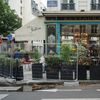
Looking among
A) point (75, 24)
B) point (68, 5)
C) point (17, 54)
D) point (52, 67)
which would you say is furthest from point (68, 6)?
point (52, 67)

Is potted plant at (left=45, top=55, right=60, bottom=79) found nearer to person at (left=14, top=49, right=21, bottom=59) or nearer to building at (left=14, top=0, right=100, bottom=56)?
person at (left=14, top=49, right=21, bottom=59)

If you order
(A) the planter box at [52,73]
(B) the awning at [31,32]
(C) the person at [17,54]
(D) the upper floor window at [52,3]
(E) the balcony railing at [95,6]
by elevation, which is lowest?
(A) the planter box at [52,73]

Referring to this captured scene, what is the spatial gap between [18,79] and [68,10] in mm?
12061

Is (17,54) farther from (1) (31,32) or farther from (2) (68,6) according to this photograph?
(2) (68,6)

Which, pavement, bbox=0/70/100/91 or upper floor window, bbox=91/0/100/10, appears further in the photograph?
upper floor window, bbox=91/0/100/10

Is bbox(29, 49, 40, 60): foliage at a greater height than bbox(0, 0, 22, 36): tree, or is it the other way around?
bbox(0, 0, 22, 36): tree

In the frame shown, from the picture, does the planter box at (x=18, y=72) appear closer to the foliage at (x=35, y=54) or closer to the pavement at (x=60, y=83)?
the pavement at (x=60, y=83)

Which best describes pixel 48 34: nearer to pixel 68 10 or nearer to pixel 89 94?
pixel 68 10

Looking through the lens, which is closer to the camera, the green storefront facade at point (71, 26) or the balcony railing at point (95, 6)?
the green storefront facade at point (71, 26)

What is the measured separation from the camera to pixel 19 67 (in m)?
19.9

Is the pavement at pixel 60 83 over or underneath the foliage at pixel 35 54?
underneath

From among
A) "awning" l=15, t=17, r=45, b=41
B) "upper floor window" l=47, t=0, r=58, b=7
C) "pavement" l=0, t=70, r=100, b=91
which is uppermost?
"upper floor window" l=47, t=0, r=58, b=7

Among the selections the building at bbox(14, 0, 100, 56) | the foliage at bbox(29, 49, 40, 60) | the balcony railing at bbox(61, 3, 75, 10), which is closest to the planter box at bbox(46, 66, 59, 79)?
the foliage at bbox(29, 49, 40, 60)

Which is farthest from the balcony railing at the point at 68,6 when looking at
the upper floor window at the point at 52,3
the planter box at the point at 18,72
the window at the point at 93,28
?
the planter box at the point at 18,72
